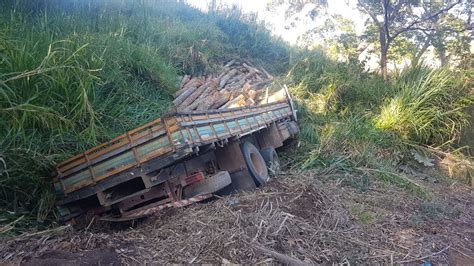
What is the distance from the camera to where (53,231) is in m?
3.63

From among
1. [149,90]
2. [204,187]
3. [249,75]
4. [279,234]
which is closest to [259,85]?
[249,75]

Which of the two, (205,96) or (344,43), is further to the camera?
(344,43)

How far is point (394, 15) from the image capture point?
12.6 meters

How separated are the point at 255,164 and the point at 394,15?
9268 millimetres

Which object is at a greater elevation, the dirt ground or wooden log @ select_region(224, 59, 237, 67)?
wooden log @ select_region(224, 59, 237, 67)

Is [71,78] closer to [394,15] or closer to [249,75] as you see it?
[249,75]

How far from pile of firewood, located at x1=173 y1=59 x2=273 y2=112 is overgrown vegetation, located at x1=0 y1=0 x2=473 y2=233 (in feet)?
1.24

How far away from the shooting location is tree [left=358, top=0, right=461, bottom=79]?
12.5m

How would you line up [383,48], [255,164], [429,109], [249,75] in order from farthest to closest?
1. [383,48]
2. [249,75]
3. [429,109]
4. [255,164]

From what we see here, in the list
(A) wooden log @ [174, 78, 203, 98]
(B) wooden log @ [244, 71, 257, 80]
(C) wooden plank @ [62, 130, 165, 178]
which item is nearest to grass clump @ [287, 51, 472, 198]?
(B) wooden log @ [244, 71, 257, 80]

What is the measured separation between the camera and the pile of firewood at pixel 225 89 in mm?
8480

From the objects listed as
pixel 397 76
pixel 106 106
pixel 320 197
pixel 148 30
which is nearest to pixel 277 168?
pixel 320 197

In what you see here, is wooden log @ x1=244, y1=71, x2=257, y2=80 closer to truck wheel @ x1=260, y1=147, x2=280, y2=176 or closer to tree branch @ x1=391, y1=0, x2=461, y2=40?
tree branch @ x1=391, y1=0, x2=461, y2=40

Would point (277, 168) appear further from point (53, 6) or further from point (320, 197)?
point (53, 6)
